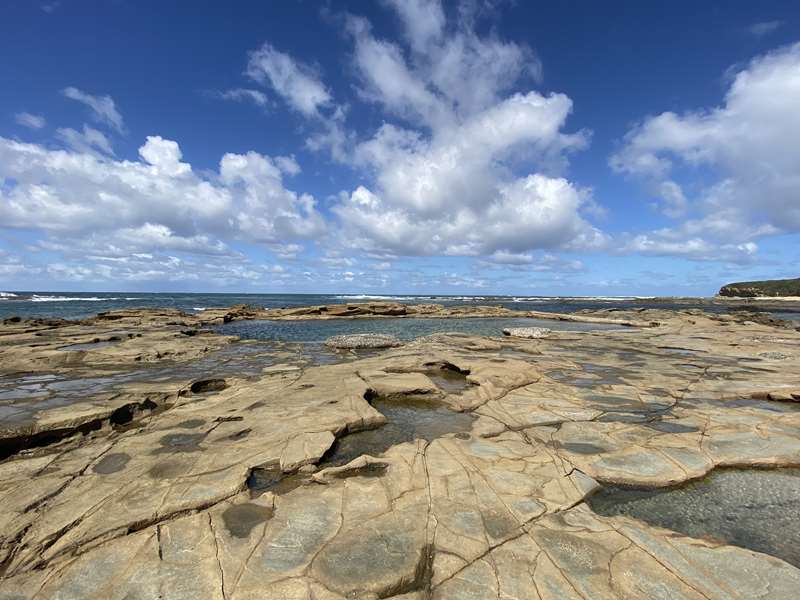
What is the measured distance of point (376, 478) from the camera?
5621 millimetres

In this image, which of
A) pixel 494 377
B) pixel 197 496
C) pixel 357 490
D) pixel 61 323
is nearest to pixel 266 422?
pixel 197 496

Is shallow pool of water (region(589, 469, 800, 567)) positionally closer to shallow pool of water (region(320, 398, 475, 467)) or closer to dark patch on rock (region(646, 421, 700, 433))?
dark patch on rock (region(646, 421, 700, 433))

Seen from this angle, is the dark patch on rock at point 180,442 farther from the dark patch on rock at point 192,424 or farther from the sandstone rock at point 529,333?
the sandstone rock at point 529,333

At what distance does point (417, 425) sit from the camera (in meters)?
8.29

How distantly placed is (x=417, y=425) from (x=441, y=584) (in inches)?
181

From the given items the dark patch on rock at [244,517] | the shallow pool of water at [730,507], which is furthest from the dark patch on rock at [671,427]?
the dark patch on rock at [244,517]

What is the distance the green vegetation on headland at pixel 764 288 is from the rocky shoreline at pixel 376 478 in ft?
434

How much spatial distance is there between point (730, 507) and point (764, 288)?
486 ft

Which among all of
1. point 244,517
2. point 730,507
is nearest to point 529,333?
point 730,507

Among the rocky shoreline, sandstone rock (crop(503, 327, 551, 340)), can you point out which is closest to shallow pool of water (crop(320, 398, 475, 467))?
the rocky shoreline

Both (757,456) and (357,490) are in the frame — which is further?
(757,456)

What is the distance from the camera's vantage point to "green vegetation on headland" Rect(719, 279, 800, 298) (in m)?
104

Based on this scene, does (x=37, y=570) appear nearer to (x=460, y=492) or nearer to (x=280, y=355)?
(x=460, y=492)

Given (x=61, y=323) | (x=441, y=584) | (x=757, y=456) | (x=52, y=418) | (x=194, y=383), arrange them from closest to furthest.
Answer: (x=441, y=584)
(x=757, y=456)
(x=52, y=418)
(x=194, y=383)
(x=61, y=323)
